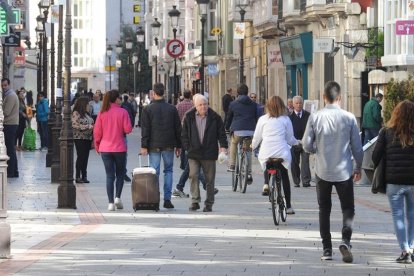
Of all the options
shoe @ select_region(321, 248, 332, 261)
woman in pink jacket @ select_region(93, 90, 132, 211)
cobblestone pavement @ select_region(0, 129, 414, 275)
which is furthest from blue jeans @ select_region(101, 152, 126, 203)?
shoe @ select_region(321, 248, 332, 261)

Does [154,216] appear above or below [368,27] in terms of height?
below

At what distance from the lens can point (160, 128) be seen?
2116 centimetres

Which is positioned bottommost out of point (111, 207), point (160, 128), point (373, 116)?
point (111, 207)

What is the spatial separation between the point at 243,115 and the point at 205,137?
19.9ft

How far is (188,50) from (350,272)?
76.5 metres

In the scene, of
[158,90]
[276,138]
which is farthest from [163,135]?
[276,138]

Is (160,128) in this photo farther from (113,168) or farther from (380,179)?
(380,179)

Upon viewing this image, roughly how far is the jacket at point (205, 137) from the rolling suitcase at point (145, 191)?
0.64 m

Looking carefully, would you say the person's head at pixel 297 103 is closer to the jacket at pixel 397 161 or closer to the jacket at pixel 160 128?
the jacket at pixel 160 128

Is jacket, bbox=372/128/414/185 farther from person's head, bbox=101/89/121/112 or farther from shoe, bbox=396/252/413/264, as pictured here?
person's head, bbox=101/89/121/112

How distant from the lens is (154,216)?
19828 millimetres

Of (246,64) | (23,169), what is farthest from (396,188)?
(246,64)

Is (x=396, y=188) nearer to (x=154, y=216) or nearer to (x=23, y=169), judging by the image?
(x=154, y=216)

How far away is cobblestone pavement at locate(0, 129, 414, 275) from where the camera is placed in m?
13.5
